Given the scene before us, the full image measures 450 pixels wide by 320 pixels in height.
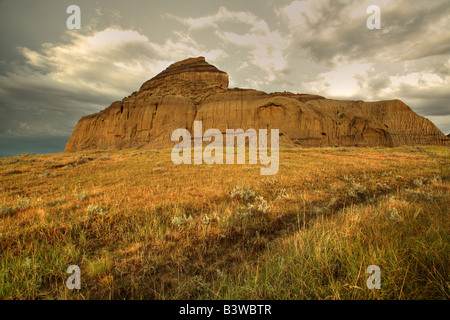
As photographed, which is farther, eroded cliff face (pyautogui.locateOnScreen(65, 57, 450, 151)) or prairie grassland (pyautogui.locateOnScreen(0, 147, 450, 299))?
eroded cliff face (pyautogui.locateOnScreen(65, 57, 450, 151))

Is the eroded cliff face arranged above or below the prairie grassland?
above

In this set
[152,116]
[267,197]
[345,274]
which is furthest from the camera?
[152,116]

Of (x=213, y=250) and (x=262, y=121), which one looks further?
(x=262, y=121)

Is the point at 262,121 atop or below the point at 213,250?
atop

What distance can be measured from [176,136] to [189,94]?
85.6 ft

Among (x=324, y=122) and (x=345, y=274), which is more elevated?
(x=324, y=122)

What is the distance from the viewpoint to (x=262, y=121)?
58562mm

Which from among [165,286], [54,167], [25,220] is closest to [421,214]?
[165,286]

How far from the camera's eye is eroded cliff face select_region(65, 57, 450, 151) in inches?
2277

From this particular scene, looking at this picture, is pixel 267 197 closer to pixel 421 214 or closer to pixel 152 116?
pixel 421 214

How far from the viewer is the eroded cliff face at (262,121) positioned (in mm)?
57844

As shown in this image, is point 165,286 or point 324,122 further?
point 324,122

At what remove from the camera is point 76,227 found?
3.95 m
